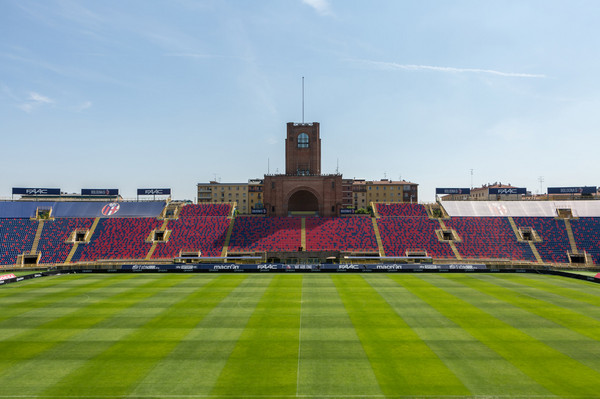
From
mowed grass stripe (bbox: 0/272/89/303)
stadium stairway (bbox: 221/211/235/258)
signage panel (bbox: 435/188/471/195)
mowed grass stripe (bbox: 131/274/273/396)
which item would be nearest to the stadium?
mowed grass stripe (bbox: 131/274/273/396)

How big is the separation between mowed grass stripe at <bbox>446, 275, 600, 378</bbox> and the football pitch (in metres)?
0.13

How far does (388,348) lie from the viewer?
22.0 m

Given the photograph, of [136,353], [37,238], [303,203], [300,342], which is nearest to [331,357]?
[300,342]

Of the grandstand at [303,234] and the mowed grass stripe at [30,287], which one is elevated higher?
the grandstand at [303,234]

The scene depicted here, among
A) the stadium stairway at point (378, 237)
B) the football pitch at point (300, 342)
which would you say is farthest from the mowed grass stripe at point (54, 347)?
the stadium stairway at point (378, 237)

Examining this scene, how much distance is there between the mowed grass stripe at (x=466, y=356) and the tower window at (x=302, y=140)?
5142 centimetres

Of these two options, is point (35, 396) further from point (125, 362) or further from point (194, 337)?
point (194, 337)

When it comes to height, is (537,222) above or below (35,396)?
above

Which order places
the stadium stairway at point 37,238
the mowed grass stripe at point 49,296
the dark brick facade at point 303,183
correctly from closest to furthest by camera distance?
the mowed grass stripe at point 49,296 < the stadium stairway at point 37,238 < the dark brick facade at point 303,183

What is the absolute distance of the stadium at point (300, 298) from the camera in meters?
18.4

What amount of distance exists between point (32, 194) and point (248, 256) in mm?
50233

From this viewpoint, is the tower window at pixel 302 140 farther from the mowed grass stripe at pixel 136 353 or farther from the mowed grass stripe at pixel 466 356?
the mowed grass stripe at pixel 466 356

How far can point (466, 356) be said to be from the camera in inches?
822

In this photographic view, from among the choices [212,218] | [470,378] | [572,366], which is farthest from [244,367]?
[212,218]
